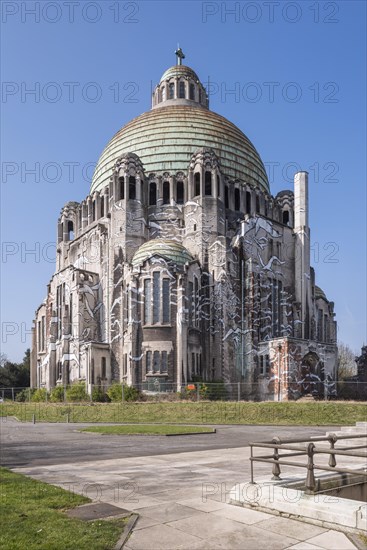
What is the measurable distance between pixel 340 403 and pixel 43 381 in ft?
125

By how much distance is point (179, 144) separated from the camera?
65375 millimetres

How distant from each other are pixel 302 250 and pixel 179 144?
19011mm

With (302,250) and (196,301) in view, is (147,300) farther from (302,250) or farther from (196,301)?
(302,250)

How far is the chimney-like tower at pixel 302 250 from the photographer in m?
63.0

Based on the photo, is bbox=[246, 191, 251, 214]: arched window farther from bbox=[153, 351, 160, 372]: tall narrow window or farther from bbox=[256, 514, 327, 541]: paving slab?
bbox=[256, 514, 327, 541]: paving slab

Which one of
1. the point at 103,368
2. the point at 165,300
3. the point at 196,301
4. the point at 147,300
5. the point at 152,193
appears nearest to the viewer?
the point at 165,300

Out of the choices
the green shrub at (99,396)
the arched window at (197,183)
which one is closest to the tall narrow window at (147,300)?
the green shrub at (99,396)

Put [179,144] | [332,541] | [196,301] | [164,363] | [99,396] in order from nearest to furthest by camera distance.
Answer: [332,541], [99,396], [164,363], [196,301], [179,144]

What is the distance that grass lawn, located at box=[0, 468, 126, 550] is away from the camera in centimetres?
755

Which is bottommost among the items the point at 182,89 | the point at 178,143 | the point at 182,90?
the point at 178,143

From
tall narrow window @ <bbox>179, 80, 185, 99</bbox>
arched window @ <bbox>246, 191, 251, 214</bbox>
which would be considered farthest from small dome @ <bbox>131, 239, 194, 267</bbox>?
tall narrow window @ <bbox>179, 80, 185, 99</bbox>

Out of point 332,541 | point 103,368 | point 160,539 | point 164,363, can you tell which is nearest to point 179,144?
point 164,363

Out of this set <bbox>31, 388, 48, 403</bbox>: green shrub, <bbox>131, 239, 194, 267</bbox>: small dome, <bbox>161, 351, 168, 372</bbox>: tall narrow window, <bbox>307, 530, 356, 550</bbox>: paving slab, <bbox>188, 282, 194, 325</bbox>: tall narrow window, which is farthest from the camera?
<bbox>31, 388, 48, 403</bbox>: green shrub

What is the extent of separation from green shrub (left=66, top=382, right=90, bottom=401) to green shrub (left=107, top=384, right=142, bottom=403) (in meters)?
2.56
